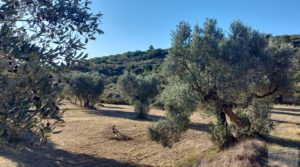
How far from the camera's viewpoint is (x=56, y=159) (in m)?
20.8

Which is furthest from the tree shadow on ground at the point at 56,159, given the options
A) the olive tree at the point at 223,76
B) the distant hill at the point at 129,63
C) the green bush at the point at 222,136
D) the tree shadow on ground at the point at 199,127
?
the distant hill at the point at 129,63

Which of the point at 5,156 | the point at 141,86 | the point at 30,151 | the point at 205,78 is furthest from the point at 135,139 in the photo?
the point at 141,86

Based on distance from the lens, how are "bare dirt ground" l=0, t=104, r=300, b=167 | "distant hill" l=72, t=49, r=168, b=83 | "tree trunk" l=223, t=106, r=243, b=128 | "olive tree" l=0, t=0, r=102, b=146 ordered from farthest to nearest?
1. "distant hill" l=72, t=49, r=168, b=83
2. "bare dirt ground" l=0, t=104, r=300, b=167
3. "tree trunk" l=223, t=106, r=243, b=128
4. "olive tree" l=0, t=0, r=102, b=146

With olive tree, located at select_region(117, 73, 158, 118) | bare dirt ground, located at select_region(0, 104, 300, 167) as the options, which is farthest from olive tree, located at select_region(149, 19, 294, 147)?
olive tree, located at select_region(117, 73, 158, 118)

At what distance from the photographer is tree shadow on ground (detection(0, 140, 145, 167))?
19.4m

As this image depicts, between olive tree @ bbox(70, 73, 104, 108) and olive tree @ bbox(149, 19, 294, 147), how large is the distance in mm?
30815

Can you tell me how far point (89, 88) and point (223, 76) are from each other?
34.9m

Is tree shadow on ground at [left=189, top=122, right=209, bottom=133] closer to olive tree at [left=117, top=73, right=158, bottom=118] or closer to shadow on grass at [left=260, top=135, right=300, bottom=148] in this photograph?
olive tree at [left=117, top=73, right=158, bottom=118]

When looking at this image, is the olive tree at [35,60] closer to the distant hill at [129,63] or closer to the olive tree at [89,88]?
the olive tree at [89,88]

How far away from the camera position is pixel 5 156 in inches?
836

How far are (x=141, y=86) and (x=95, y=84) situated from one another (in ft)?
25.6

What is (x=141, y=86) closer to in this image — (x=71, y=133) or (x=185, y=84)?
(x=71, y=133)

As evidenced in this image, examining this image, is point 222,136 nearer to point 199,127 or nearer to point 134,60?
point 199,127

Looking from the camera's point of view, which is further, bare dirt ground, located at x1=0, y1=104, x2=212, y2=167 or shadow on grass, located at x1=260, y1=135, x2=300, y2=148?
bare dirt ground, located at x1=0, y1=104, x2=212, y2=167
